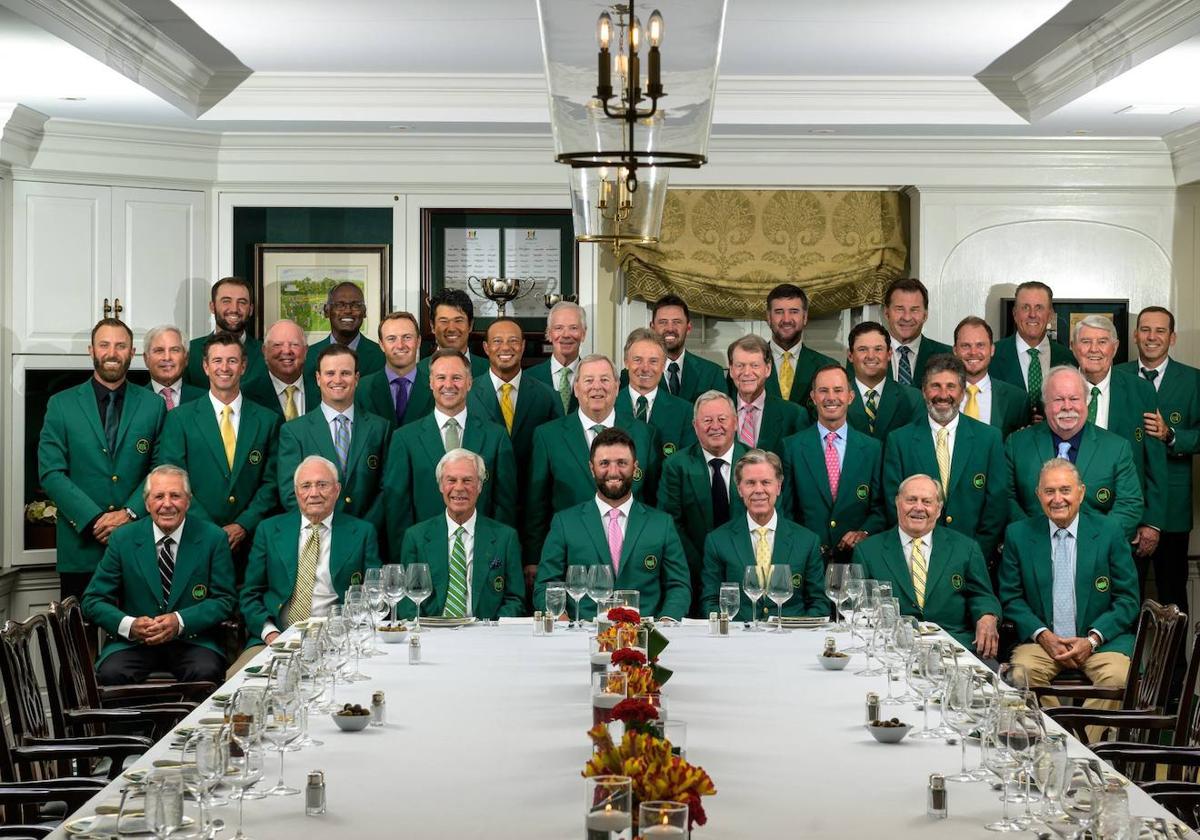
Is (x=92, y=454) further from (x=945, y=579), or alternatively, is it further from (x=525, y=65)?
(x=945, y=579)

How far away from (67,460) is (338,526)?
1.73m

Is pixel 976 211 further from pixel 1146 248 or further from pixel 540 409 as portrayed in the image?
pixel 540 409

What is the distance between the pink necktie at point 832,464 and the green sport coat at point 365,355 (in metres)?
2.17

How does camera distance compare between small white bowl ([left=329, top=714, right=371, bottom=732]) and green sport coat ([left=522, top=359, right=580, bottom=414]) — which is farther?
green sport coat ([left=522, top=359, right=580, bottom=414])

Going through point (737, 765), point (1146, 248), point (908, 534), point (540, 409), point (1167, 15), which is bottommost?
point (737, 765)

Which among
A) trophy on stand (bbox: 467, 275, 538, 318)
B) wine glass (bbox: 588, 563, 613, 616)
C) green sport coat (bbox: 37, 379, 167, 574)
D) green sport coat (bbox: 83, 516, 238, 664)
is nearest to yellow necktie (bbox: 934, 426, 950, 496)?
wine glass (bbox: 588, 563, 613, 616)

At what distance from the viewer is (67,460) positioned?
6.43m

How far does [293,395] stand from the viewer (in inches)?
267

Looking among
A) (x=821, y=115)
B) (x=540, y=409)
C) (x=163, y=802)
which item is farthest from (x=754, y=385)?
(x=163, y=802)

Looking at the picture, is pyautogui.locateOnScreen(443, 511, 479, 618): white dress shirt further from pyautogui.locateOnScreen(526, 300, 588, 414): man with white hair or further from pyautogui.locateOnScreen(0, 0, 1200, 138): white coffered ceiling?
pyautogui.locateOnScreen(0, 0, 1200, 138): white coffered ceiling

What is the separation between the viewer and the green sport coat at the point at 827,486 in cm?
595

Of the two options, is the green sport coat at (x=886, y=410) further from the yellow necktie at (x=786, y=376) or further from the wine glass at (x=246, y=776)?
the wine glass at (x=246, y=776)

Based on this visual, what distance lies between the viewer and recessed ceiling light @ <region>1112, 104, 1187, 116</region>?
6746mm

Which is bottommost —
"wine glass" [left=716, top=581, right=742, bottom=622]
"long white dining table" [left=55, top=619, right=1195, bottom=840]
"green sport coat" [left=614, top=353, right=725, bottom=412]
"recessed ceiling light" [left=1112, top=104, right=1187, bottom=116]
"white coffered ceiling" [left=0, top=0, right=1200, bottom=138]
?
"long white dining table" [left=55, top=619, right=1195, bottom=840]
